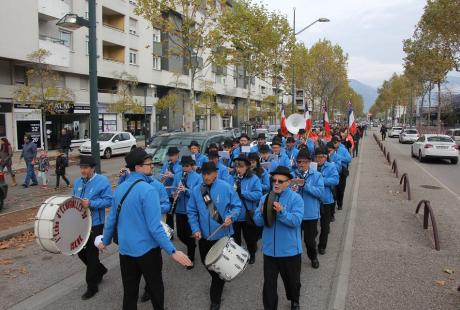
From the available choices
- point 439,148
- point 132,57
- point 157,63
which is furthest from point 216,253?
point 157,63

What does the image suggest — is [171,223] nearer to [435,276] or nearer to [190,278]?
[190,278]

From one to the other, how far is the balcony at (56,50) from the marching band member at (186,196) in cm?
2291

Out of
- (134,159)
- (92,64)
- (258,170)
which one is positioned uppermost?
(92,64)

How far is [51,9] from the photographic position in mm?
26156

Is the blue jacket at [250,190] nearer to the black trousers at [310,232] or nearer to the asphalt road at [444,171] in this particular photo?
the black trousers at [310,232]

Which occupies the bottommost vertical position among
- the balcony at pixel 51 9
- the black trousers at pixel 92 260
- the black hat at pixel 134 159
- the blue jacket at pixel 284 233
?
the black trousers at pixel 92 260

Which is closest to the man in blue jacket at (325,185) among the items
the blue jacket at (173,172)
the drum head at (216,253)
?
the blue jacket at (173,172)

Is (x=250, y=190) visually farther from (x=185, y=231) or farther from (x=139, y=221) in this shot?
(x=139, y=221)

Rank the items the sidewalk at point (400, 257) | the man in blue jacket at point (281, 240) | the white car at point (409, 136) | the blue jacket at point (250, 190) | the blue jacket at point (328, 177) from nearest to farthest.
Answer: the man in blue jacket at point (281, 240) < the sidewalk at point (400, 257) < the blue jacket at point (250, 190) < the blue jacket at point (328, 177) < the white car at point (409, 136)

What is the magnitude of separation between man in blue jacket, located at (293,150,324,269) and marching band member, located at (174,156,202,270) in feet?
4.92

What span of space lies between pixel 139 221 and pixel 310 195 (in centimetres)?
291

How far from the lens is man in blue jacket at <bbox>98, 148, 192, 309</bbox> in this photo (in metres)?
3.81

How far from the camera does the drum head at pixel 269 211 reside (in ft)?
13.6

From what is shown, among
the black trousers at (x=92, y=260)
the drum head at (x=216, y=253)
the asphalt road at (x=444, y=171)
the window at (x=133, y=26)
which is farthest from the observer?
the window at (x=133, y=26)
